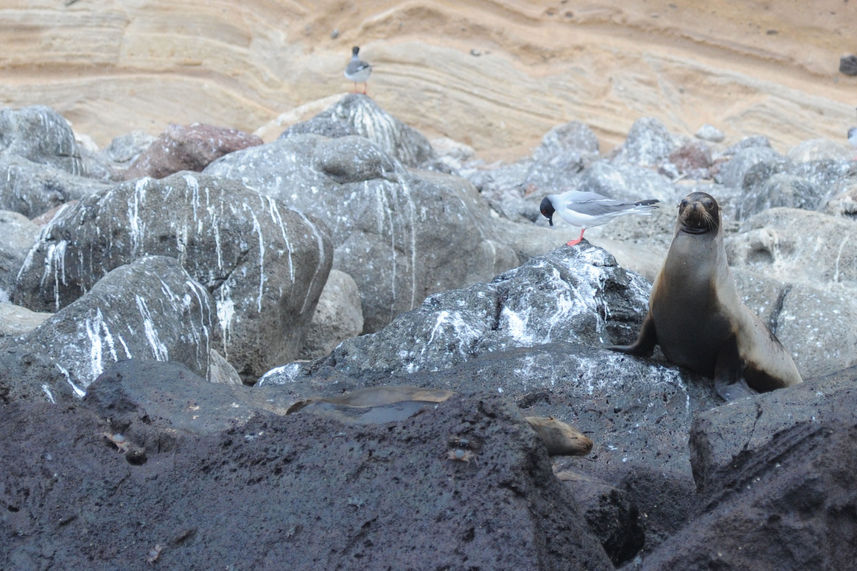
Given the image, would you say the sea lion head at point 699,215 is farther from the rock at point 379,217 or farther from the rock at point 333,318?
the rock at point 379,217

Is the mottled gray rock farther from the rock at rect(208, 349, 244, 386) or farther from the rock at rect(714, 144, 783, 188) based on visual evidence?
the rock at rect(208, 349, 244, 386)

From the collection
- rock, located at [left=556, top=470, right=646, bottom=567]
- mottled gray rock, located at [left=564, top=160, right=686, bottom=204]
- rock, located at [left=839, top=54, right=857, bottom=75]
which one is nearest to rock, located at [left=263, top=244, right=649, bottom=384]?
rock, located at [left=556, top=470, right=646, bottom=567]

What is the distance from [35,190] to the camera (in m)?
10.2

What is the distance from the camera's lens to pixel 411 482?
9.64ft

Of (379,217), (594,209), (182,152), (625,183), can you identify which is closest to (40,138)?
(182,152)

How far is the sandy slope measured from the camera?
68.2 feet

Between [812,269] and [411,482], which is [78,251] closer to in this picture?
[411,482]

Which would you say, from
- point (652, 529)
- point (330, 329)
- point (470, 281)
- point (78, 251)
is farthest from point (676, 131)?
point (652, 529)

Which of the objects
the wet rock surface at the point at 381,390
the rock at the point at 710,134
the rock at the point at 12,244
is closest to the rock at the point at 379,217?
the wet rock surface at the point at 381,390

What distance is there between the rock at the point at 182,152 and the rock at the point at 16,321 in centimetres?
642

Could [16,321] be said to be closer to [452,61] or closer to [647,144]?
[647,144]

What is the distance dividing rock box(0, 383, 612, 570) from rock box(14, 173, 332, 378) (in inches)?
147

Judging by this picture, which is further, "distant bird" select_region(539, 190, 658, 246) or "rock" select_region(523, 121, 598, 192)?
"rock" select_region(523, 121, 598, 192)

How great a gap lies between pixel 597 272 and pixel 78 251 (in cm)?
331
